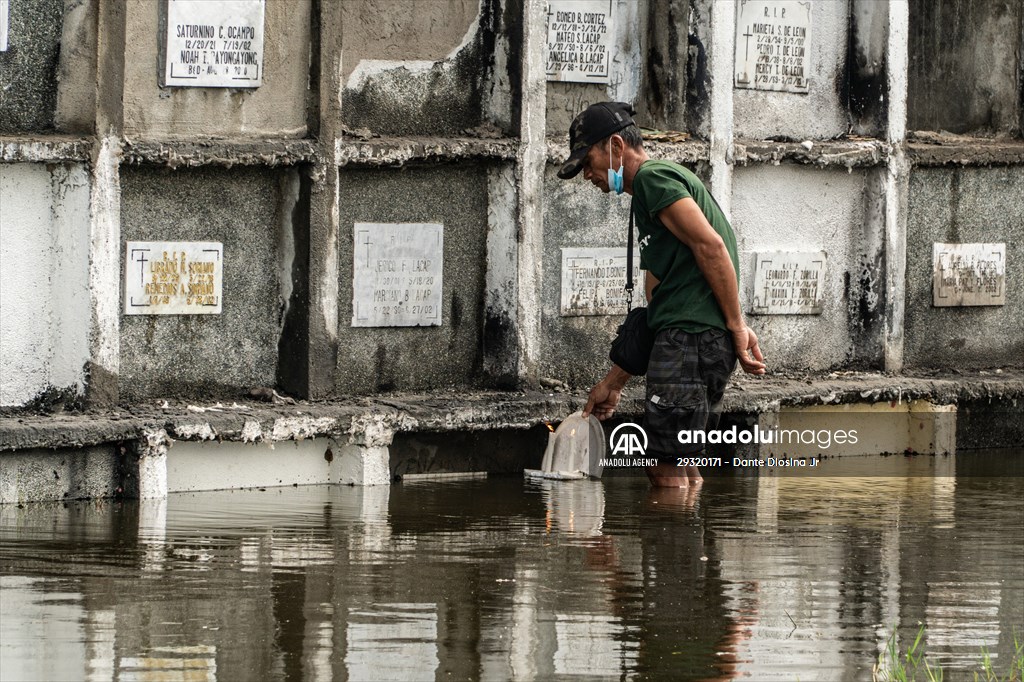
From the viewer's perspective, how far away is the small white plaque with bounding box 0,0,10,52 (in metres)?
7.61

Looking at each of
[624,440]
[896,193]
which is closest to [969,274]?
[896,193]

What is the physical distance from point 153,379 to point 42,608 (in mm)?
2711

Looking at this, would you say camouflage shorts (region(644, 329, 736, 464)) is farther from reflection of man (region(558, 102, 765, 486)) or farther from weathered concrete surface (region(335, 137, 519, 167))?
weathered concrete surface (region(335, 137, 519, 167))

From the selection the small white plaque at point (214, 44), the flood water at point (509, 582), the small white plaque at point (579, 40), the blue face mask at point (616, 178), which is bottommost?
the flood water at point (509, 582)

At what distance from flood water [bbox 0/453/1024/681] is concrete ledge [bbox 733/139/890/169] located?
6.19ft

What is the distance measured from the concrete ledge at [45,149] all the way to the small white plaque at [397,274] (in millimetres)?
1400

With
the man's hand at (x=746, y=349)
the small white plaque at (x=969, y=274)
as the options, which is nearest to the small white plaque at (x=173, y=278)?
the man's hand at (x=746, y=349)

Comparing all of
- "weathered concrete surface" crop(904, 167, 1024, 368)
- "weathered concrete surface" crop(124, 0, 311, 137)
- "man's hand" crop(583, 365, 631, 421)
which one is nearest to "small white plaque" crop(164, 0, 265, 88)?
"weathered concrete surface" crop(124, 0, 311, 137)

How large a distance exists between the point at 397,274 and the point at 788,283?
221 centimetres

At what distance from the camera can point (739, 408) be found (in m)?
9.14

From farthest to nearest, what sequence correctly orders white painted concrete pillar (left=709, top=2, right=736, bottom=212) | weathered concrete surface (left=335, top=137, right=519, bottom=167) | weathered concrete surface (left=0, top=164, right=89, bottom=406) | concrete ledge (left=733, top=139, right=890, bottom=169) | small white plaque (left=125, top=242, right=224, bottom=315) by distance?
concrete ledge (left=733, top=139, right=890, bottom=169) → white painted concrete pillar (left=709, top=2, right=736, bottom=212) → weathered concrete surface (left=335, top=137, right=519, bottom=167) → small white plaque (left=125, top=242, right=224, bottom=315) → weathered concrete surface (left=0, top=164, right=89, bottom=406)

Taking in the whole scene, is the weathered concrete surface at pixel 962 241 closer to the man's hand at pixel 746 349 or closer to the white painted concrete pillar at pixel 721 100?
the white painted concrete pillar at pixel 721 100

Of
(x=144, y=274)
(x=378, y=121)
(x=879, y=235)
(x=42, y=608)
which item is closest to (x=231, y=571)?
(x=42, y=608)

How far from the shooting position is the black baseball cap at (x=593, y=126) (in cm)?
746
